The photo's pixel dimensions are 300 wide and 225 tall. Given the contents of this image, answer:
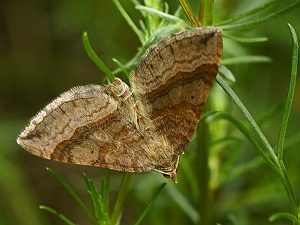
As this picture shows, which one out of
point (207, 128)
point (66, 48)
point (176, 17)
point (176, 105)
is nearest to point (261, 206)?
point (207, 128)

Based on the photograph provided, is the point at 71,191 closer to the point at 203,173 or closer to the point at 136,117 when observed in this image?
the point at 136,117

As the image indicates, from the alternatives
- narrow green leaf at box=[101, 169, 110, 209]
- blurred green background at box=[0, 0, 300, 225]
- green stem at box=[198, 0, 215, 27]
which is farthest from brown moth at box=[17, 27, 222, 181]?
blurred green background at box=[0, 0, 300, 225]

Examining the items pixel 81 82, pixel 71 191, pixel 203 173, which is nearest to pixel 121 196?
pixel 71 191

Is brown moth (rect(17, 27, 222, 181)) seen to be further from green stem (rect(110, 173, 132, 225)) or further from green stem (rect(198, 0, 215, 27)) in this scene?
green stem (rect(198, 0, 215, 27))

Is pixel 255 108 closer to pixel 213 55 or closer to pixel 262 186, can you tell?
pixel 262 186

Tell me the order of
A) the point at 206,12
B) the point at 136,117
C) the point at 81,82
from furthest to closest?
the point at 81,82 → the point at 136,117 → the point at 206,12

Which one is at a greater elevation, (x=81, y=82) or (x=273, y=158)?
(x=81, y=82)
